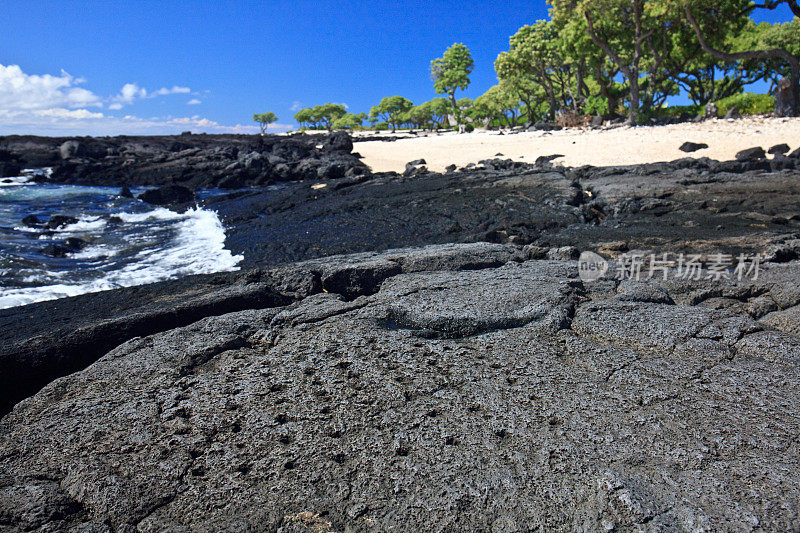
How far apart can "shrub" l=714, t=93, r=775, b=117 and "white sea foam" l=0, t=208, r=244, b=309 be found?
3190cm

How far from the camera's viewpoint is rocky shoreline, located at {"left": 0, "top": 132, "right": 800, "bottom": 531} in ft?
6.83

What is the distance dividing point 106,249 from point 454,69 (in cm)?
5845

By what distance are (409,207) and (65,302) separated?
25.7 ft

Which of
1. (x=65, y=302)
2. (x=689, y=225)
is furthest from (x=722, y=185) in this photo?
(x=65, y=302)

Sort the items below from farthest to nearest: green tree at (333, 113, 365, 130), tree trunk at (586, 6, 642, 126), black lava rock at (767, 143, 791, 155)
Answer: green tree at (333, 113, 365, 130), tree trunk at (586, 6, 642, 126), black lava rock at (767, 143, 791, 155)

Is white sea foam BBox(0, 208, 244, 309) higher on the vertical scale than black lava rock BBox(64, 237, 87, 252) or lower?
lower

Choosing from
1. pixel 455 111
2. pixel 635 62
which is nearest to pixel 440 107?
pixel 455 111

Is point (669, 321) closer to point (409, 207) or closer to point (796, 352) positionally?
point (796, 352)

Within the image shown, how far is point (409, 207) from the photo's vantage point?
470 inches

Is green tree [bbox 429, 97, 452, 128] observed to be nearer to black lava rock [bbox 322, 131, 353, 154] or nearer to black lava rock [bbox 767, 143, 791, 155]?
black lava rock [bbox 322, 131, 353, 154]

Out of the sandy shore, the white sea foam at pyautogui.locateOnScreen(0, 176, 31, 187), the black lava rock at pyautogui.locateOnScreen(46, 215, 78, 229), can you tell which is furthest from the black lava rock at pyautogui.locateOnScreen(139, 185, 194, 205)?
the white sea foam at pyautogui.locateOnScreen(0, 176, 31, 187)

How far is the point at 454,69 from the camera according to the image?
61375mm

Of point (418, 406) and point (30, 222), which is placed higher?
point (30, 222)

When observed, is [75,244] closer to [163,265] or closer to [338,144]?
[163,265]
